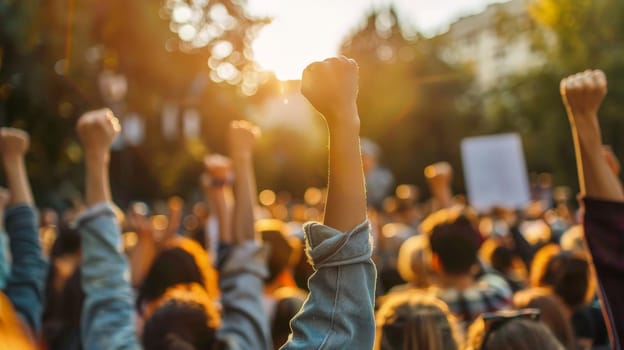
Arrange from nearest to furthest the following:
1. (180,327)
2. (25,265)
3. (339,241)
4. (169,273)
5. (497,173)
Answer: (339,241) < (180,327) < (25,265) < (169,273) < (497,173)

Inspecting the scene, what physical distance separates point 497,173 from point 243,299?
569 cm

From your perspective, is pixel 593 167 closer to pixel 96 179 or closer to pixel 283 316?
pixel 283 316

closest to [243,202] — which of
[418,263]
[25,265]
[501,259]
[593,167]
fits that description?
[25,265]

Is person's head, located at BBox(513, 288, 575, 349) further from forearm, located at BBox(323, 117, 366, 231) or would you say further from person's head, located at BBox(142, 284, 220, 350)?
forearm, located at BBox(323, 117, 366, 231)

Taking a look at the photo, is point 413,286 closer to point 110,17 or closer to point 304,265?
point 304,265

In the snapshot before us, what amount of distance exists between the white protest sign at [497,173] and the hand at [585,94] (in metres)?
5.50

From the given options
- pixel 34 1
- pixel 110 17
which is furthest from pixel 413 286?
pixel 110 17

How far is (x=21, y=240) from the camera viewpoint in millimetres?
3062

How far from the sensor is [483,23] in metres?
65.8

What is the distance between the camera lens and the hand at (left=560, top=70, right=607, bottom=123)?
2195 millimetres

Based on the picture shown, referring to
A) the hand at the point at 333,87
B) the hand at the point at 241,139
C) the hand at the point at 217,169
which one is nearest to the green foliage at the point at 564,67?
the hand at the point at 217,169

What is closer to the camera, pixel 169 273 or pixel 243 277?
pixel 243 277

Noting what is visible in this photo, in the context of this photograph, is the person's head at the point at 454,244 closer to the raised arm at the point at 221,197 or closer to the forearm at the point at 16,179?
the raised arm at the point at 221,197

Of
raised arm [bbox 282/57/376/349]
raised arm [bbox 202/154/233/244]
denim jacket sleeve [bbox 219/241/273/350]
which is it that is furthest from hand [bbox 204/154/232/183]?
raised arm [bbox 282/57/376/349]
